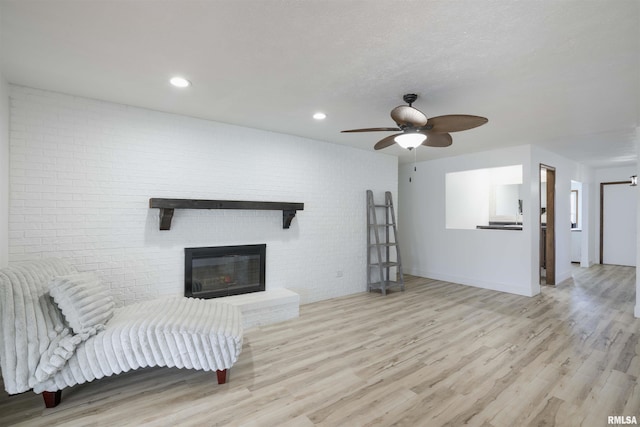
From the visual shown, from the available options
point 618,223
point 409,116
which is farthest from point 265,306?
point 618,223

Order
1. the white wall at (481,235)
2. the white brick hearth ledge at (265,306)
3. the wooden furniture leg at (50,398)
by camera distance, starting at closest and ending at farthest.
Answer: the wooden furniture leg at (50,398) → the white brick hearth ledge at (265,306) → the white wall at (481,235)

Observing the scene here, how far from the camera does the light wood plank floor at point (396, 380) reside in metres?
2.00

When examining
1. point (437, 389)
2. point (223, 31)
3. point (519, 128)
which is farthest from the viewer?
point (519, 128)

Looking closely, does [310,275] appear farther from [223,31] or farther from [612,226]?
[612,226]

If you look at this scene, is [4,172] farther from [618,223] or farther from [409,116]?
[618,223]

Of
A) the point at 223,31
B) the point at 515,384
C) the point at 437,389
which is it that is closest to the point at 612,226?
the point at 515,384

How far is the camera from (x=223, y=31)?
1877 millimetres

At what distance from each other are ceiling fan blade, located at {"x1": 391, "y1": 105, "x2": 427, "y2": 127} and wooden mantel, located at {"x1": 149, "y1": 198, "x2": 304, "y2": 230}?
2075 millimetres

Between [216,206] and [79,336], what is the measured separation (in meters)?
1.76

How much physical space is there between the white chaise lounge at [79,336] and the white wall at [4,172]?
1.37ft

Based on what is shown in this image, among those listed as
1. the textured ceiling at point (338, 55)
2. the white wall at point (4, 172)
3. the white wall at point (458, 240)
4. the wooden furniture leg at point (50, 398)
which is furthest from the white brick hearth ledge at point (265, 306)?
the white wall at point (458, 240)

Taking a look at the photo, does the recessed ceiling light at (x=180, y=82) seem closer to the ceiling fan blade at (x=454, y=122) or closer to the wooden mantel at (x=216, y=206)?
the wooden mantel at (x=216, y=206)

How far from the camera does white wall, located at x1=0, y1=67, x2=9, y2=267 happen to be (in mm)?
2475

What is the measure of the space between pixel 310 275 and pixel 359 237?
115 centimetres
